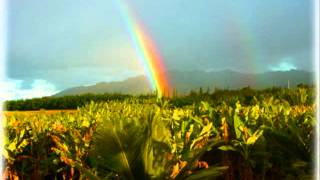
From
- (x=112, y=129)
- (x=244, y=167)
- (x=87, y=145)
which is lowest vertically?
(x=244, y=167)

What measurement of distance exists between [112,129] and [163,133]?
0.29 metres

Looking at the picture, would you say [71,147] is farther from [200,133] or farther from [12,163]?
[200,133]

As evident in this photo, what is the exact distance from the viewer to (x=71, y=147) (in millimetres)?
3719

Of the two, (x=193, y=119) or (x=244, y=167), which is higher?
(x=193, y=119)

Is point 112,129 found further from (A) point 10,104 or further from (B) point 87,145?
(A) point 10,104

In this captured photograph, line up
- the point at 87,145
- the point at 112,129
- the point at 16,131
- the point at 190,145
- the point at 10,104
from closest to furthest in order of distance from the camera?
the point at 112,129, the point at 190,145, the point at 87,145, the point at 16,131, the point at 10,104

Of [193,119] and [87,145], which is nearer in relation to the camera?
[87,145]

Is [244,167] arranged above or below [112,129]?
below

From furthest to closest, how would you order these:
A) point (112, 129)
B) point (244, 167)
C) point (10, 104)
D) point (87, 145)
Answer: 1. point (10, 104)
2. point (244, 167)
3. point (87, 145)
4. point (112, 129)

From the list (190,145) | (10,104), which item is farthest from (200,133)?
(10,104)

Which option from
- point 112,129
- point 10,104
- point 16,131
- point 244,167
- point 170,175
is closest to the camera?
point 112,129

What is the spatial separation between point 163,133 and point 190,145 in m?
0.88

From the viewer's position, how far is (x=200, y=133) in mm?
3574

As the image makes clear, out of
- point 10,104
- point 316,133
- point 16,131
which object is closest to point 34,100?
point 10,104
